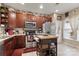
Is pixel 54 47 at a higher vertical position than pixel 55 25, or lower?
lower

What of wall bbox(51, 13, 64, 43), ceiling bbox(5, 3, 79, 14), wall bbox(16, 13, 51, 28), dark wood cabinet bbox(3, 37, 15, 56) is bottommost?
dark wood cabinet bbox(3, 37, 15, 56)

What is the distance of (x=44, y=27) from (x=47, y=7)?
0.42 meters

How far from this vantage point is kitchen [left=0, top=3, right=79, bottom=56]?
8.23 ft

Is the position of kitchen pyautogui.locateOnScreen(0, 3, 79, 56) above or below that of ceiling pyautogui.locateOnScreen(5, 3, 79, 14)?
below

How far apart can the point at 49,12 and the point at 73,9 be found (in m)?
0.47

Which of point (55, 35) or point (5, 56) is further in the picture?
point (55, 35)

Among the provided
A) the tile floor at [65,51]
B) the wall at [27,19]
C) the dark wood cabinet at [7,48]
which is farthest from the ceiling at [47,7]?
the dark wood cabinet at [7,48]

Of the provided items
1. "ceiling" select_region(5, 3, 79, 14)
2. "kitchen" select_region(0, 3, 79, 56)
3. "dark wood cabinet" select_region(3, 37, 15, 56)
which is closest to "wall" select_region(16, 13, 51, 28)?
"kitchen" select_region(0, 3, 79, 56)

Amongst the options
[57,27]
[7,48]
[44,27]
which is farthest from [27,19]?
[7,48]

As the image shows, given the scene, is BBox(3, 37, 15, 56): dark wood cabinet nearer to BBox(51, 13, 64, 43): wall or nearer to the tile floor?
the tile floor

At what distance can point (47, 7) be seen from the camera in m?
2.53

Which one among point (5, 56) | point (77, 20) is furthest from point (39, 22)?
point (5, 56)

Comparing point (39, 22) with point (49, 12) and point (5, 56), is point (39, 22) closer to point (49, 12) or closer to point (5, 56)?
point (49, 12)

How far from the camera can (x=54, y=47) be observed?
2.59 m
